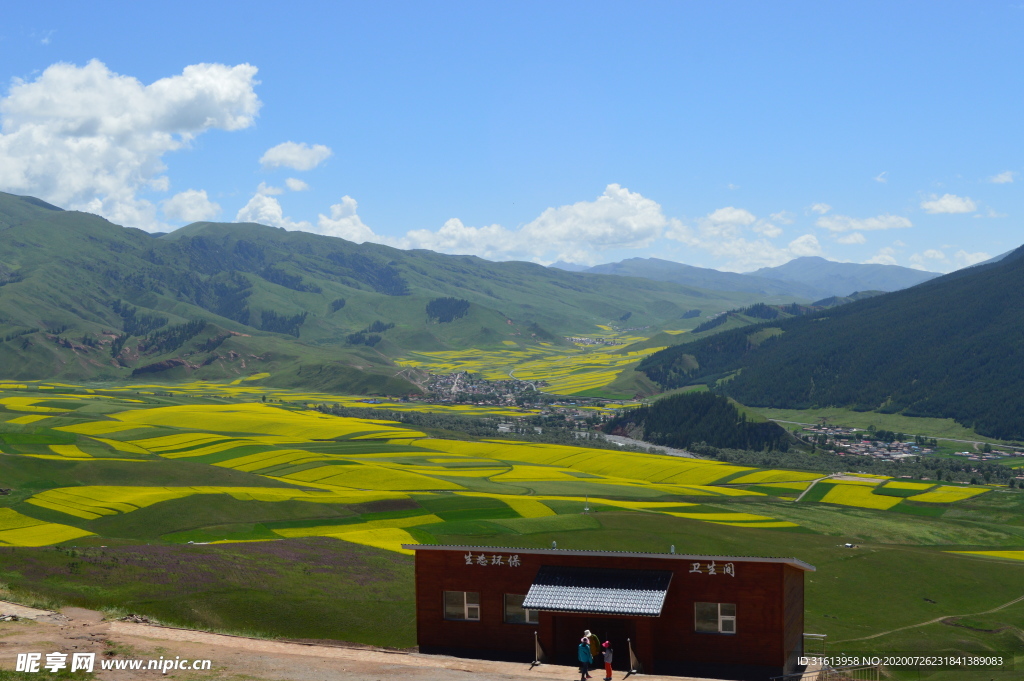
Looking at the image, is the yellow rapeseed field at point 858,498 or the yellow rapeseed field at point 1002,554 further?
the yellow rapeseed field at point 858,498

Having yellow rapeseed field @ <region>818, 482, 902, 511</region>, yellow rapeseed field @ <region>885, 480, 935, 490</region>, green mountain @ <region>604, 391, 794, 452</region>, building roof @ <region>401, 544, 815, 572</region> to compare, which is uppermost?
building roof @ <region>401, 544, 815, 572</region>

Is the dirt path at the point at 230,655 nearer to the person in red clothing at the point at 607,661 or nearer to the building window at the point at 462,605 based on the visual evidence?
the person in red clothing at the point at 607,661

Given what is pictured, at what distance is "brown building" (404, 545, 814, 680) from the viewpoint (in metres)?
36.9

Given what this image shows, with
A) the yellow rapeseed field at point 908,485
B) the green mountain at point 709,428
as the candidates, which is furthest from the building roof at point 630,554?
the green mountain at point 709,428

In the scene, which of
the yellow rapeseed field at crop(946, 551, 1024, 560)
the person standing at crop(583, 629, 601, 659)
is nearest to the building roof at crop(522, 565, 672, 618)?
the person standing at crop(583, 629, 601, 659)

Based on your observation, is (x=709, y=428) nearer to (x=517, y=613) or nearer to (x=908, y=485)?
(x=908, y=485)

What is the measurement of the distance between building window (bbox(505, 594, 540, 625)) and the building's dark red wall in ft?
0.73

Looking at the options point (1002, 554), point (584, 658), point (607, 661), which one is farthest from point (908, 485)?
point (584, 658)

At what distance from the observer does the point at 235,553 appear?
58.6 meters

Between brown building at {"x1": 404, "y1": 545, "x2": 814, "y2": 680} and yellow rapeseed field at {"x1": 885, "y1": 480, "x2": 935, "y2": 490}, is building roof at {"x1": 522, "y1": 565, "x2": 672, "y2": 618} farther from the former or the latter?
yellow rapeseed field at {"x1": 885, "y1": 480, "x2": 935, "y2": 490}

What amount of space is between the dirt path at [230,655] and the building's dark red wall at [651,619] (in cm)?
Result: 212

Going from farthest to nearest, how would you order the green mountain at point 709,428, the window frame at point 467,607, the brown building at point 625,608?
the green mountain at point 709,428 < the window frame at point 467,607 < the brown building at point 625,608

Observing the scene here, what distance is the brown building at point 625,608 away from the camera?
121ft

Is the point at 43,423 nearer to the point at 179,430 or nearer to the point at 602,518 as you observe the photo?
the point at 179,430
